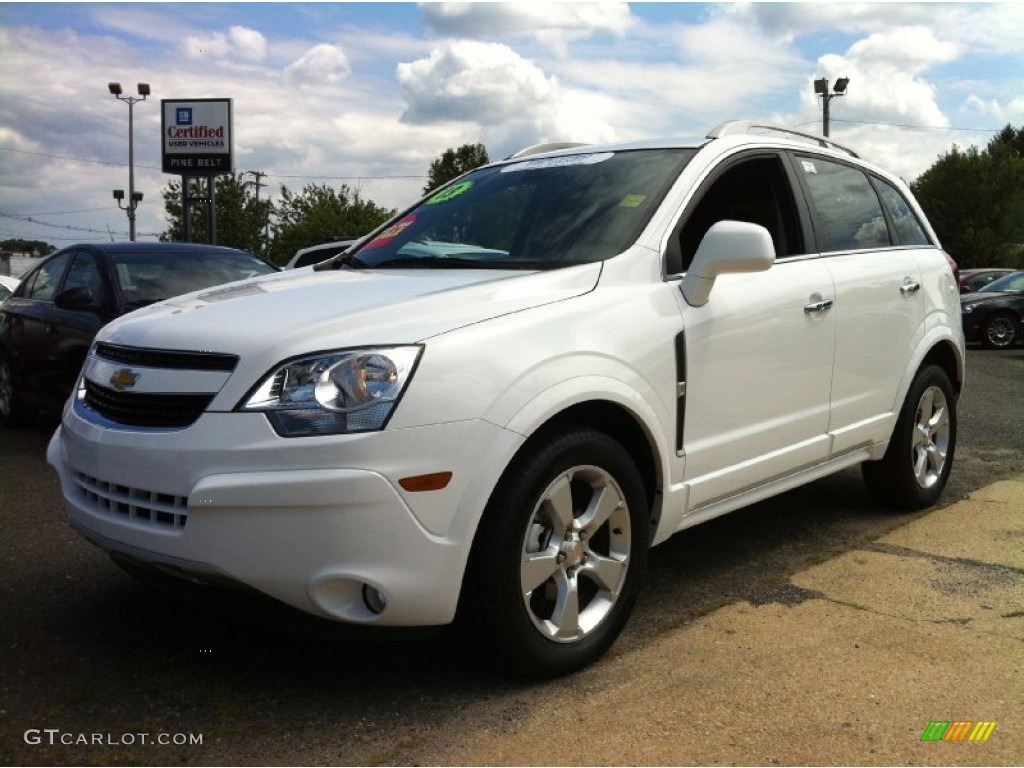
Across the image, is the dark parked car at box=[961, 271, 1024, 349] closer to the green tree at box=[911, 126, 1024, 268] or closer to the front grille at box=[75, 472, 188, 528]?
the front grille at box=[75, 472, 188, 528]

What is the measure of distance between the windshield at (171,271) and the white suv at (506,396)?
3.21m

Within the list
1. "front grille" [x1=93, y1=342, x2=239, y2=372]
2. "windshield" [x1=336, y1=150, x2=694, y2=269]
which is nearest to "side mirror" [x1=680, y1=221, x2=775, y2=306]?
"windshield" [x1=336, y1=150, x2=694, y2=269]

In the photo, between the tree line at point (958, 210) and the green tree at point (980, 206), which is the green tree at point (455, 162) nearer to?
the tree line at point (958, 210)

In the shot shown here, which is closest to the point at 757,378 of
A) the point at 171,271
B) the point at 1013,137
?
the point at 171,271

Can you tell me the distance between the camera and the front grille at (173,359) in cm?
280

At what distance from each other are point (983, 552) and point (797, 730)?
2162 mm

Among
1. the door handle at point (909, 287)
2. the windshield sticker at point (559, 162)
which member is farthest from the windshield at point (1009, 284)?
the windshield sticker at point (559, 162)

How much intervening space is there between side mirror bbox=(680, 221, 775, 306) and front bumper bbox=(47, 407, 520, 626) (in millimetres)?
1060

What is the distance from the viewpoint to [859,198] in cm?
487

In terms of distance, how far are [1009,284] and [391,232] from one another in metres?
17.6

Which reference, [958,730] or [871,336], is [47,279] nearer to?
[871,336]

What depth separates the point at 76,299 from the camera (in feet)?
22.6

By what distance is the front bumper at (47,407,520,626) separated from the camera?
103 inches

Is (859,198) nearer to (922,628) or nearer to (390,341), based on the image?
(922,628)
